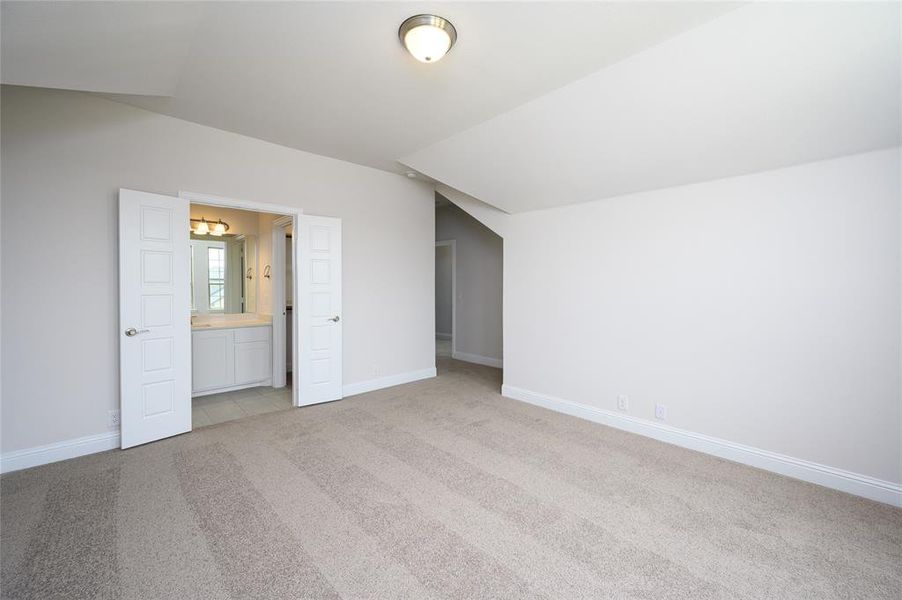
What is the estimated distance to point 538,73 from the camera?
2455mm

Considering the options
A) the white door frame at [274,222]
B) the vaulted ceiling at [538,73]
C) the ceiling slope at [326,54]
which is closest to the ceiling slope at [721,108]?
the vaulted ceiling at [538,73]

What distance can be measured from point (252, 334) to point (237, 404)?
0.93m

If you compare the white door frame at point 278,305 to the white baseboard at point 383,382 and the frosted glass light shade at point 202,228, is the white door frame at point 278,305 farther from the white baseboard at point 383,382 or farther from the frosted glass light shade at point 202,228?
the frosted glass light shade at point 202,228

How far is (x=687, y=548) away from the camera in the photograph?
1.92m

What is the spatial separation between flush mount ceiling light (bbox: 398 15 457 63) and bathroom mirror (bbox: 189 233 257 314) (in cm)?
429


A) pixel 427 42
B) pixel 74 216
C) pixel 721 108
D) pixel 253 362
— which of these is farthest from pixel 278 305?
pixel 721 108

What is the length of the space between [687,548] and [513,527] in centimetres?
86

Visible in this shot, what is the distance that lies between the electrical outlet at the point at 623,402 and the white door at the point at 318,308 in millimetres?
2942

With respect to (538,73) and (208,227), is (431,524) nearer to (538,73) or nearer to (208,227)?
(538,73)

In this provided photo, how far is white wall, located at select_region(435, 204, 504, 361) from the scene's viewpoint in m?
6.34

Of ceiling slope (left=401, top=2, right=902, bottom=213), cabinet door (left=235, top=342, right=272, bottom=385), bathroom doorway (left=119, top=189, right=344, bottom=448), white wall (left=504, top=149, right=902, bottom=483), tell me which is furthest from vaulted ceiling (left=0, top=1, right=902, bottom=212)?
cabinet door (left=235, top=342, right=272, bottom=385)

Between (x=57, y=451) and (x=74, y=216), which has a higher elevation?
(x=74, y=216)

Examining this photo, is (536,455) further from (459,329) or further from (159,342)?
(459,329)

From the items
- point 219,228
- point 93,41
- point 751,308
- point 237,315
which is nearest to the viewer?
point 93,41
